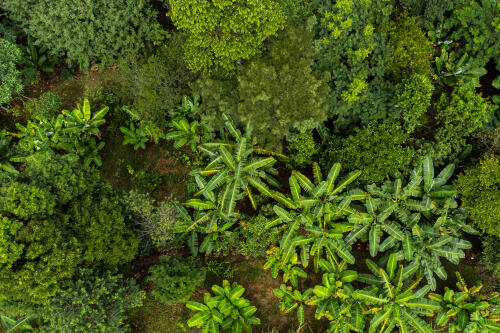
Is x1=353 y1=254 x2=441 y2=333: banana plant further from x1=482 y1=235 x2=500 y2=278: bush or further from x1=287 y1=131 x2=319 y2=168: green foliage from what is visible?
x1=287 y1=131 x2=319 y2=168: green foliage

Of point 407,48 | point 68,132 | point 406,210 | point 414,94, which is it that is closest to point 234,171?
point 406,210

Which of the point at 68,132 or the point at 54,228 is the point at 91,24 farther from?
the point at 54,228

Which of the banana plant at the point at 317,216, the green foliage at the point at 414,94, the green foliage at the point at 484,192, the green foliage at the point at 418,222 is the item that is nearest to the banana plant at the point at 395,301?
Answer: the green foliage at the point at 418,222

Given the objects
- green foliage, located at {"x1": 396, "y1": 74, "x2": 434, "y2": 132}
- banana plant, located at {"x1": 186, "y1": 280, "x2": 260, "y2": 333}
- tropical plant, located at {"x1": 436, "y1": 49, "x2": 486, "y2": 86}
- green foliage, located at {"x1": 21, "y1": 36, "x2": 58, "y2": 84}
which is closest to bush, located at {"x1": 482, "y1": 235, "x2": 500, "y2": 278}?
green foliage, located at {"x1": 396, "y1": 74, "x2": 434, "y2": 132}

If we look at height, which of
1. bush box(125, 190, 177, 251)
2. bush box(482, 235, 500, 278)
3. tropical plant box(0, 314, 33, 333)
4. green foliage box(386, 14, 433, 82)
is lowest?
tropical plant box(0, 314, 33, 333)

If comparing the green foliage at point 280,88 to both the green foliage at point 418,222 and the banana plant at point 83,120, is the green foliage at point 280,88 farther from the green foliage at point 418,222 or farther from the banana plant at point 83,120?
the banana plant at point 83,120

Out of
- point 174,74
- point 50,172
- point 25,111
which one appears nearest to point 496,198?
point 174,74

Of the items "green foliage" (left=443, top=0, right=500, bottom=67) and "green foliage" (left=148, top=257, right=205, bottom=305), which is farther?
"green foliage" (left=443, top=0, right=500, bottom=67)
